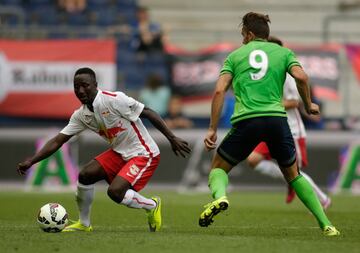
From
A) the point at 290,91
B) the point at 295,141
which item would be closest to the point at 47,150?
the point at 290,91

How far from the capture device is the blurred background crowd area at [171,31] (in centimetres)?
2023

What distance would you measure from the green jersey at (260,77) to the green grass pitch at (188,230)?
1.29 metres

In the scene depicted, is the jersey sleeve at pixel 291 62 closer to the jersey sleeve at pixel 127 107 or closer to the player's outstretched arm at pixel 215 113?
the player's outstretched arm at pixel 215 113

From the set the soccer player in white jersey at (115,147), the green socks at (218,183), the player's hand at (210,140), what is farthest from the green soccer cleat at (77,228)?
the player's hand at (210,140)

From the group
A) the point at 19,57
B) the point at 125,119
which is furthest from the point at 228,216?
the point at 19,57

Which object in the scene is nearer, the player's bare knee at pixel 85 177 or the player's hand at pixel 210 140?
the player's hand at pixel 210 140

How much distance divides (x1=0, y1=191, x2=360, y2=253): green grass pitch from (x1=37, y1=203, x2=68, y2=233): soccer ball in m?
0.13

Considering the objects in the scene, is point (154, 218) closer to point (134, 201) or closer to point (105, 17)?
point (134, 201)

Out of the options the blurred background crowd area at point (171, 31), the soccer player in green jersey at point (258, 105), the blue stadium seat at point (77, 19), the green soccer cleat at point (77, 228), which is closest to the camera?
the soccer player in green jersey at point (258, 105)

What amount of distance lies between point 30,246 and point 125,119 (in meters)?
2.24

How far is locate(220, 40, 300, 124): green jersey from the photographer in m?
9.59

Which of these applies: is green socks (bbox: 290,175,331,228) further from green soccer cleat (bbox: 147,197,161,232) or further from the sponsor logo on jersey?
the sponsor logo on jersey

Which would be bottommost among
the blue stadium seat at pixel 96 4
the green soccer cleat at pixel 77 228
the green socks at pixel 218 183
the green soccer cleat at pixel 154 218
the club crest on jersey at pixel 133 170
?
the green soccer cleat at pixel 77 228

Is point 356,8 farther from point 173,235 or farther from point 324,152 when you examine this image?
point 173,235
